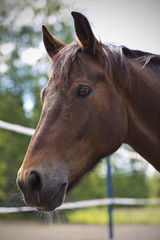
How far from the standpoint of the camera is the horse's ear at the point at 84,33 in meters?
1.85

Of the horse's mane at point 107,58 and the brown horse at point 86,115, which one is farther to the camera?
the horse's mane at point 107,58

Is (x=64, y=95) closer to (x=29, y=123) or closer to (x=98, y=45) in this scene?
(x=98, y=45)

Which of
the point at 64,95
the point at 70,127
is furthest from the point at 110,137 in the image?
the point at 64,95

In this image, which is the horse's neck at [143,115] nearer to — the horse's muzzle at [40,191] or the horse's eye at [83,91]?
the horse's eye at [83,91]

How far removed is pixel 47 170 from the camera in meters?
1.60

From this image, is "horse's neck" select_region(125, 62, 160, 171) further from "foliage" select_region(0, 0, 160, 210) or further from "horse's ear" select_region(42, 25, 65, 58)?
"foliage" select_region(0, 0, 160, 210)

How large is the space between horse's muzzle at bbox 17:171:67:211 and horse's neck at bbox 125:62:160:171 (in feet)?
2.36

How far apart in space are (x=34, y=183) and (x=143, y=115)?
3.11 feet

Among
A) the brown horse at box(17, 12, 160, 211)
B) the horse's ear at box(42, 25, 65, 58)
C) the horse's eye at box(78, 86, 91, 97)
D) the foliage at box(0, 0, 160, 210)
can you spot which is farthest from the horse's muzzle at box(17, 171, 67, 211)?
the foliage at box(0, 0, 160, 210)

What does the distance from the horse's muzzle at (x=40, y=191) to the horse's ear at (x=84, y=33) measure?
3.02 ft

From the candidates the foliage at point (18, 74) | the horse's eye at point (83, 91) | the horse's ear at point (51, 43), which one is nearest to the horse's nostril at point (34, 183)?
the horse's eye at point (83, 91)

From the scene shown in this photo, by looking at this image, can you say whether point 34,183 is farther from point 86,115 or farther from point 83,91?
point 83,91

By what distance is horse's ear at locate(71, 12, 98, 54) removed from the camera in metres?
1.85

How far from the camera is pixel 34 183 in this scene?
1.56 meters
